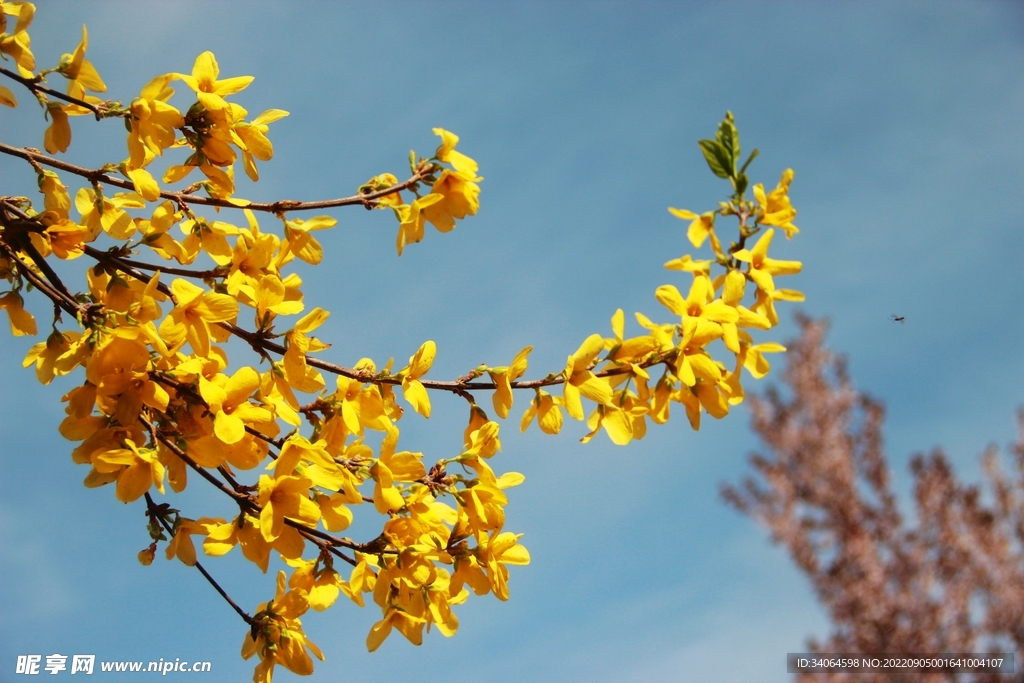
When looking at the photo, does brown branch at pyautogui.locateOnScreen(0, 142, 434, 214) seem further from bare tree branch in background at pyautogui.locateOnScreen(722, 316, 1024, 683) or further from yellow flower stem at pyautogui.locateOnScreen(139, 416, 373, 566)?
bare tree branch in background at pyautogui.locateOnScreen(722, 316, 1024, 683)

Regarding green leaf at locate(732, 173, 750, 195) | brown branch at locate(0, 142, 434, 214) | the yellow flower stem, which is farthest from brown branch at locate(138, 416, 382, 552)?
green leaf at locate(732, 173, 750, 195)

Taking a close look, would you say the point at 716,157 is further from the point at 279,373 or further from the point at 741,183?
the point at 279,373

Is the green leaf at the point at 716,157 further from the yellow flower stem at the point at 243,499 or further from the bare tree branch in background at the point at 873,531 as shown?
the bare tree branch in background at the point at 873,531

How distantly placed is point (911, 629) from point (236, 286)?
8824mm

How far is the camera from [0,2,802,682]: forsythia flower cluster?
1.22 metres

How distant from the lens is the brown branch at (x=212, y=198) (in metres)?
1.50

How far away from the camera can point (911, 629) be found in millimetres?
7770

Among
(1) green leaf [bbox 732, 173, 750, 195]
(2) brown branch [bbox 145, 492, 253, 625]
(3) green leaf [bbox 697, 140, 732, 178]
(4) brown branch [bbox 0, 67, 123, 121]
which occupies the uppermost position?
(4) brown branch [bbox 0, 67, 123, 121]

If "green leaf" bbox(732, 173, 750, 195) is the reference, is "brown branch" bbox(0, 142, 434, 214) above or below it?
above

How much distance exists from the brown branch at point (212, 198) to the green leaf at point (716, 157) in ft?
2.01

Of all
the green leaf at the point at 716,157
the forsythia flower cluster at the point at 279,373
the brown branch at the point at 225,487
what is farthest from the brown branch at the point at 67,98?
the green leaf at the point at 716,157

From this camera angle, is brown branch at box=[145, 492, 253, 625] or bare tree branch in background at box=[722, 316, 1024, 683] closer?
brown branch at box=[145, 492, 253, 625]

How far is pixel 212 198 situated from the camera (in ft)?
5.12

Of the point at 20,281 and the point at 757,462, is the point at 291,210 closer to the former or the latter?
the point at 20,281
